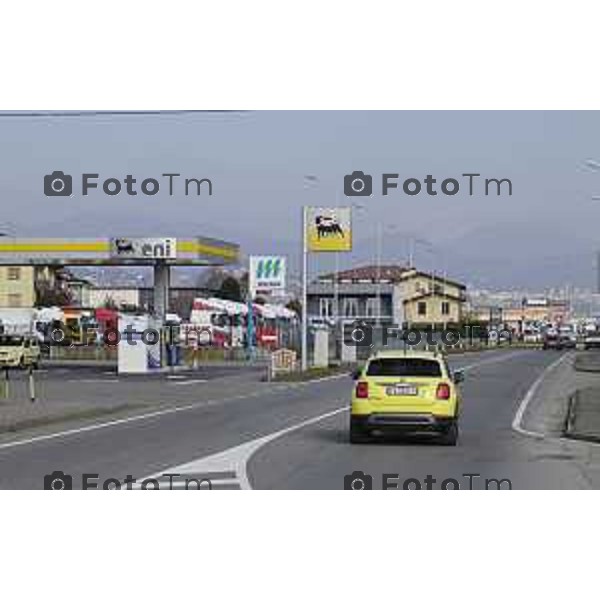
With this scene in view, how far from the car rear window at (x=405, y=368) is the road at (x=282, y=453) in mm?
1159

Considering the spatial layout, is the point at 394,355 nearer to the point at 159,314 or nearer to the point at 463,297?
the point at 159,314

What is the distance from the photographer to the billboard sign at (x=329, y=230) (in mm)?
56562

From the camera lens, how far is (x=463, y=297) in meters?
147

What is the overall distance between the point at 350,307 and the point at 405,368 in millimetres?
98277

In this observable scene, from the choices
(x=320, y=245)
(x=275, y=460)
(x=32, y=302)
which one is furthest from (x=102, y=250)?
(x=32, y=302)

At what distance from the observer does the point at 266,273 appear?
2394 inches

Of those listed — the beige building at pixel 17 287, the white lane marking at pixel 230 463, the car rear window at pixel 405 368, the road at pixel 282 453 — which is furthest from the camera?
the beige building at pixel 17 287

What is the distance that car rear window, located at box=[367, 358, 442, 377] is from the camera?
21688 mm

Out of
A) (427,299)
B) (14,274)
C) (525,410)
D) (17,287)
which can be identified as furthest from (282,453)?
(14,274)

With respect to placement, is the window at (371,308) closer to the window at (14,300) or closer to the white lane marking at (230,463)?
the window at (14,300)

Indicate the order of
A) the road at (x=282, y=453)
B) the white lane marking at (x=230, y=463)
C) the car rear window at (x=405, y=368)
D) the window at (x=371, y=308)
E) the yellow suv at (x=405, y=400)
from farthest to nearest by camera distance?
the window at (x=371, y=308) < the car rear window at (x=405, y=368) < the yellow suv at (x=405, y=400) < the white lane marking at (x=230, y=463) < the road at (x=282, y=453)

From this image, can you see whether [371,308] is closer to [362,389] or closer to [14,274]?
[14,274]

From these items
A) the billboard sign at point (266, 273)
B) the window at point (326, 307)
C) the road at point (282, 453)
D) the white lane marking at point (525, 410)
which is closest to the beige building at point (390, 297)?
the window at point (326, 307)

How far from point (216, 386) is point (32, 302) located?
93637 mm
